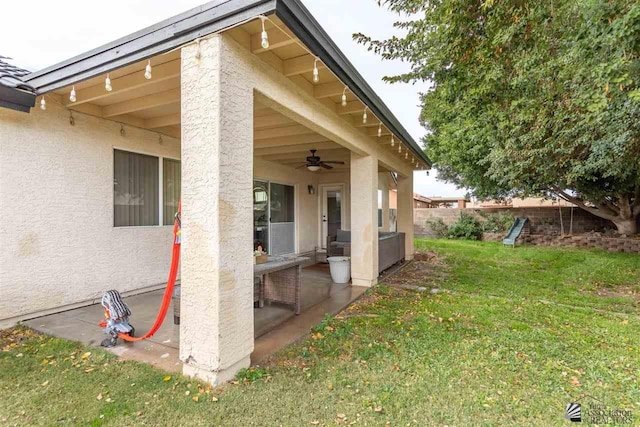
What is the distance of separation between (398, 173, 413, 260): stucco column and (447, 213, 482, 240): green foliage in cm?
606

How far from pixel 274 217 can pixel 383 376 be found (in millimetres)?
6000

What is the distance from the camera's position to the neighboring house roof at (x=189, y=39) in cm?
Result: 237

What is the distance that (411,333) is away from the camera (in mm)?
3748

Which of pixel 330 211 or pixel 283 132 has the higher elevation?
pixel 283 132

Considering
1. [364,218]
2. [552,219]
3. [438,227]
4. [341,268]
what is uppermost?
[364,218]

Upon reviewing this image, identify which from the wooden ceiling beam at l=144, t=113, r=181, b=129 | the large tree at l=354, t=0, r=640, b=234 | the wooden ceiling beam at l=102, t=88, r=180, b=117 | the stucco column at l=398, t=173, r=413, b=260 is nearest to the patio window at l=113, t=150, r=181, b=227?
the wooden ceiling beam at l=144, t=113, r=181, b=129

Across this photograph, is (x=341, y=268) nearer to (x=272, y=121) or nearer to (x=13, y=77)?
(x=272, y=121)

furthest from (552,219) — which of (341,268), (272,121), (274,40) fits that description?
(274,40)

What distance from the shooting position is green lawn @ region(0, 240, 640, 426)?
226 cm

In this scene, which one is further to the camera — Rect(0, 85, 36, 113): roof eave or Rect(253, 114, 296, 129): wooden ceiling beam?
Rect(253, 114, 296, 129): wooden ceiling beam

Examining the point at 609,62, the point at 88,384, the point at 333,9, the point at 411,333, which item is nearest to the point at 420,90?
the point at 333,9

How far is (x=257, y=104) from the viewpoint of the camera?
3.66 metres

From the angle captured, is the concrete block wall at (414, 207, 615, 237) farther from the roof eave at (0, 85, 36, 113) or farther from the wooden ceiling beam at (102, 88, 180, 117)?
the roof eave at (0, 85, 36, 113)

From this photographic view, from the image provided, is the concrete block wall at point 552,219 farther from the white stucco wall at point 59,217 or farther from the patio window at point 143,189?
the white stucco wall at point 59,217
